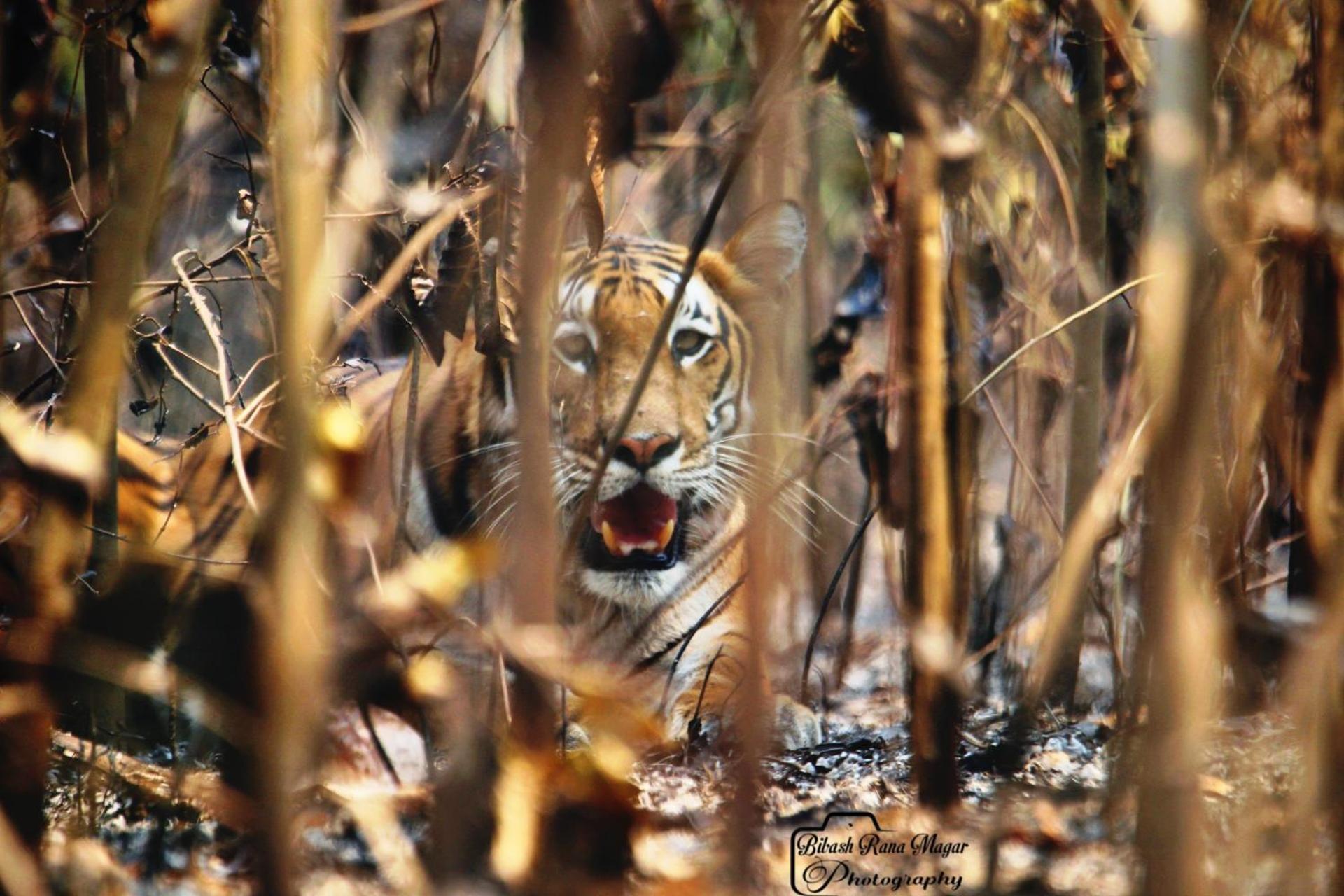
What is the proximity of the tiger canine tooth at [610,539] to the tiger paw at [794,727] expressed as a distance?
0.52m

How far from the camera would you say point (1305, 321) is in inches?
64.1

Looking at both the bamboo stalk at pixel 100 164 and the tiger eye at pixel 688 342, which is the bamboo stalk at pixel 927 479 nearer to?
the bamboo stalk at pixel 100 164

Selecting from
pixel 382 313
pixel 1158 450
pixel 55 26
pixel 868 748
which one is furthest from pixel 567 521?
pixel 1158 450

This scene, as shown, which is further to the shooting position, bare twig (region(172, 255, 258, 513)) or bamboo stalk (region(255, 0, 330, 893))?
bare twig (region(172, 255, 258, 513))

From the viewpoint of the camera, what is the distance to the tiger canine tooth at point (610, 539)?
7.68ft

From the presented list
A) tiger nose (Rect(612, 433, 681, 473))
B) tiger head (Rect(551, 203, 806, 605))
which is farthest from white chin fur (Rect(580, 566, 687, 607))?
tiger nose (Rect(612, 433, 681, 473))

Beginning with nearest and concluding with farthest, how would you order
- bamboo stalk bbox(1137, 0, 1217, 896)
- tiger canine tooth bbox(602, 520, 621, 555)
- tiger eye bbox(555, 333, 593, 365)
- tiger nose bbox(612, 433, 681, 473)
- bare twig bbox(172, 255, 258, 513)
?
bamboo stalk bbox(1137, 0, 1217, 896) → bare twig bbox(172, 255, 258, 513) → tiger nose bbox(612, 433, 681, 473) → tiger canine tooth bbox(602, 520, 621, 555) → tiger eye bbox(555, 333, 593, 365)

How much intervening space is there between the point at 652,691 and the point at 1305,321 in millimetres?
1387

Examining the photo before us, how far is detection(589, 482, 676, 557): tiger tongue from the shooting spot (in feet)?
7.63

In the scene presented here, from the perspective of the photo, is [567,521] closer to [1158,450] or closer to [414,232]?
[414,232]

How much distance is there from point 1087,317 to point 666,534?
0.95m

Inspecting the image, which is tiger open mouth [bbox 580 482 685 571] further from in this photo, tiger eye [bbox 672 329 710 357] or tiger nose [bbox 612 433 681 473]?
tiger eye [bbox 672 329 710 357]

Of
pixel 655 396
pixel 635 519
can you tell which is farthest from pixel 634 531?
pixel 655 396

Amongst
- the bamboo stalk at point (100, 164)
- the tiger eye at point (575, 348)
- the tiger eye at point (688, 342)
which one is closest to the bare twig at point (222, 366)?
the bamboo stalk at point (100, 164)
